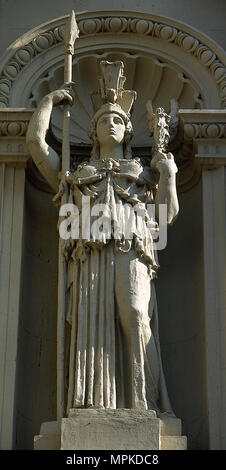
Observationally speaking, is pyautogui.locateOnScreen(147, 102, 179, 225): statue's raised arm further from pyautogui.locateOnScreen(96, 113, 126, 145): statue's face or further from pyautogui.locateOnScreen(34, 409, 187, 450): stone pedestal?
pyautogui.locateOnScreen(34, 409, 187, 450): stone pedestal

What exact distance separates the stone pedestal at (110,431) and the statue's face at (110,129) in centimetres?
233

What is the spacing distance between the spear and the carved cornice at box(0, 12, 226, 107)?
656 mm

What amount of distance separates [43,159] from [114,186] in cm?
62

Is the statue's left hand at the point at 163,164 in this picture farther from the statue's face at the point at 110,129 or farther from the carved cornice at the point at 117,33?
the carved cornice at the point at 117,33

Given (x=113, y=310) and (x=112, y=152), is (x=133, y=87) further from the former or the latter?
(x=113, y=310)

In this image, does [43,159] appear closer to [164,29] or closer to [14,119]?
[14,119]

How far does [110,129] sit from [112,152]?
0.60ft

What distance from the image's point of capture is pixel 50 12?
11.8 meters

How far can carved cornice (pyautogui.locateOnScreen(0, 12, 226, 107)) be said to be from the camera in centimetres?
1128

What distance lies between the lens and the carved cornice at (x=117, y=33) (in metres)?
11.3

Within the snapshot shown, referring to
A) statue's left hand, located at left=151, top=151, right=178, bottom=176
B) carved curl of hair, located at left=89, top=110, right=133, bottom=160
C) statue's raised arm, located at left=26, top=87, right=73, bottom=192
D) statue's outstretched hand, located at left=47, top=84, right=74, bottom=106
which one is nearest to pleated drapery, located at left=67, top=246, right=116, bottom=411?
statue's left hand, located at left=151, top=151, right=178, bottom=176

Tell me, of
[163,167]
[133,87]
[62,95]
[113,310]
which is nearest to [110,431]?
[113,310]
